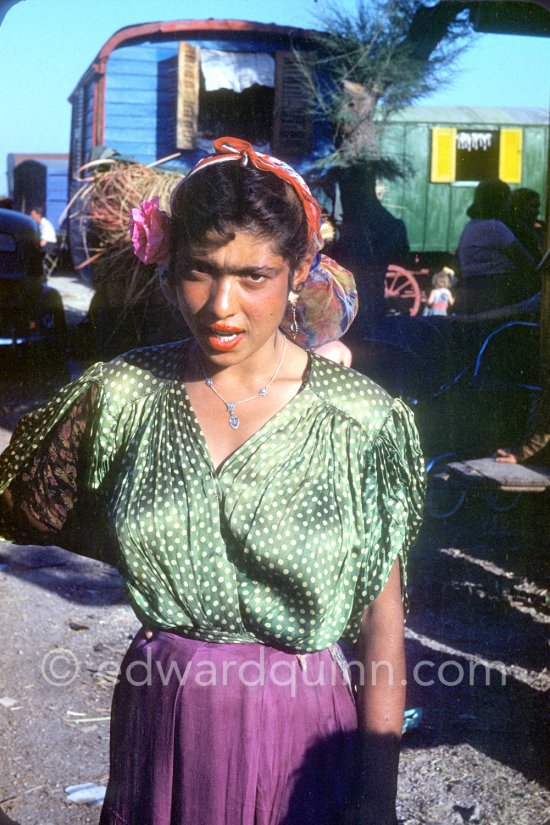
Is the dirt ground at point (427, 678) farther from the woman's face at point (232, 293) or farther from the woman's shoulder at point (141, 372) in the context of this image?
the woman's face at point (232, 293)

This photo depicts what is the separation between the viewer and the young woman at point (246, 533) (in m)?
1.61

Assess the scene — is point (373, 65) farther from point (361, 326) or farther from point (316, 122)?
point (361, 326)

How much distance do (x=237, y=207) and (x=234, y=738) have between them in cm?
100

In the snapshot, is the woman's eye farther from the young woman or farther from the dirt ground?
the dirt ground

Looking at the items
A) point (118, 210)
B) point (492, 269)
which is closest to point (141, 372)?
point (492, 269)

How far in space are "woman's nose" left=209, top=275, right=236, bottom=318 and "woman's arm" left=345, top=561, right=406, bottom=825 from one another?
23.8 inches

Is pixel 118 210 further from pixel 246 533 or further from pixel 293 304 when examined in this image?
pixel 246 533

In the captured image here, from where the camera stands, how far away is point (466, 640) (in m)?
4.55

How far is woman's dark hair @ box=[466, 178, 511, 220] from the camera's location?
7070 millimetres

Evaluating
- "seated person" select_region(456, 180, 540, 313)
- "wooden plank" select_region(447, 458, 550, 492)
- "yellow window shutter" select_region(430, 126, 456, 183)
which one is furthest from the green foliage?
"wooden plank" select_region(447, 458, 550, 492)

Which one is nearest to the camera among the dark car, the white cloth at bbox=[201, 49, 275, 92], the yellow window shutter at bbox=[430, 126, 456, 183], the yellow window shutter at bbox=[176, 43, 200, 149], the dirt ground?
the dirt ground

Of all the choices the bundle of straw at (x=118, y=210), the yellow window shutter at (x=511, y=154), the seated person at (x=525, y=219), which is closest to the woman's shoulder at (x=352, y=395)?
the bundle of straw at (x=118, y=210)

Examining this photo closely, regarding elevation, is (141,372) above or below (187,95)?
below

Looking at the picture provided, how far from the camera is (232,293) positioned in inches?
63.8
